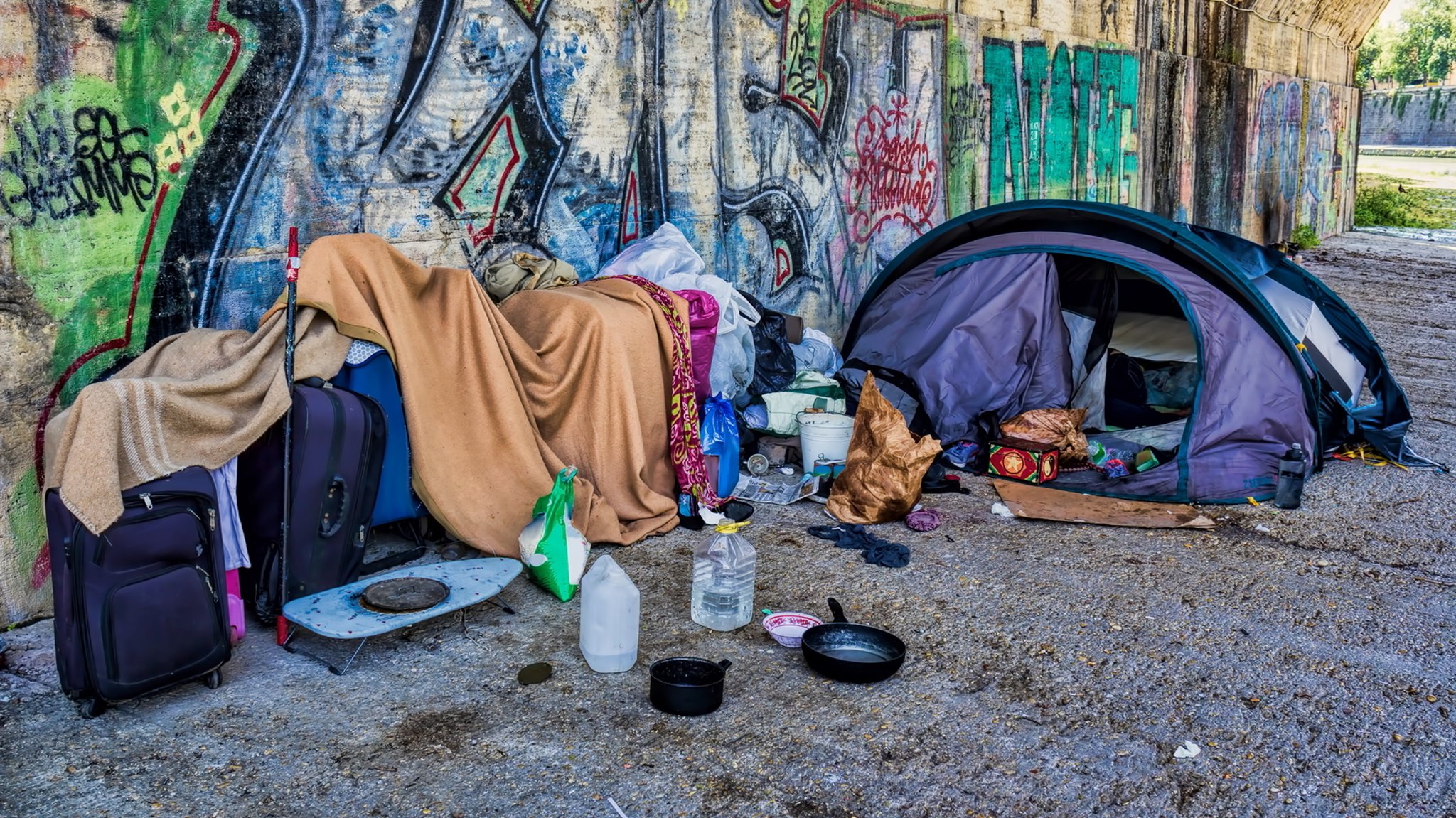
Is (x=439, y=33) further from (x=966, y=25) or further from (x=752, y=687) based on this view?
(x=966, y=25)

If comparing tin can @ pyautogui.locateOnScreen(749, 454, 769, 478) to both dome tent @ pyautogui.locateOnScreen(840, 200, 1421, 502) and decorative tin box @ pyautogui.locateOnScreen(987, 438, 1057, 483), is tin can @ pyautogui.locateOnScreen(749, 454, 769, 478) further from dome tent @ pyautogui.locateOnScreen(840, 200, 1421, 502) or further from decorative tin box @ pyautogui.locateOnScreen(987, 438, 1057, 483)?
decorative tin box @ pyautogui.locateOnScreen(987, 438, 1057, 483)

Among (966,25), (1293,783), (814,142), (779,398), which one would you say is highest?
(966,25)

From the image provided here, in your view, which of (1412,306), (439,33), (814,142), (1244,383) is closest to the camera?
(439,33)

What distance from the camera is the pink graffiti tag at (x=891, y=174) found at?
26.2 feet

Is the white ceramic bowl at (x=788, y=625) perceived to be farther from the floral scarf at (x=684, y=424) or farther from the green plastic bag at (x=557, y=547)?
the floral scarf at (x=684, y=424)

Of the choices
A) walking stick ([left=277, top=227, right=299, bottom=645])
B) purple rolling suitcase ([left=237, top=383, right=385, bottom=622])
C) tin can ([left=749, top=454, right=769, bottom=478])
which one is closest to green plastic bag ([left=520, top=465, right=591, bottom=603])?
purple rolling suitcase ([left=237, top=383, right=385, bottom=622])

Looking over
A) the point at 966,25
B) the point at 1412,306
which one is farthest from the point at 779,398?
the point at 1412,306

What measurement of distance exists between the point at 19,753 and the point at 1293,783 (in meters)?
3.44

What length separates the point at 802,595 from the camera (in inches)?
173

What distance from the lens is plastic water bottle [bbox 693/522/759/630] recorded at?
4.08m

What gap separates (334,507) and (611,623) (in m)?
1.08

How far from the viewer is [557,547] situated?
4.30 m

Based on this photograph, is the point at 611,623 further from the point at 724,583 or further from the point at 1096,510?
the point at 1096,510

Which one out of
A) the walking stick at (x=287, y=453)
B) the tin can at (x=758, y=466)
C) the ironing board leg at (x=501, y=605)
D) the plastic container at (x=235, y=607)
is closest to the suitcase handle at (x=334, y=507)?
the walking stick at (x=287, y=453)
